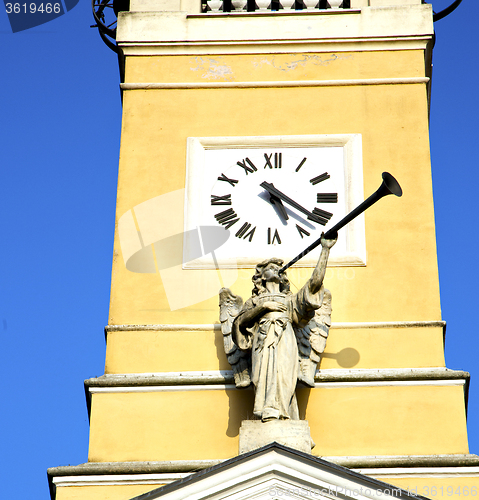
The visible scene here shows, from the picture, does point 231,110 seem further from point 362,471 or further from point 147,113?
point 362,471

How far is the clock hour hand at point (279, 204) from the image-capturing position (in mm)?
15953

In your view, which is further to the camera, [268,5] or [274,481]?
[268,5]

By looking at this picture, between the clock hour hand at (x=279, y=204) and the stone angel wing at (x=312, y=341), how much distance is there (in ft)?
4.86

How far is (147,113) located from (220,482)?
6.00 meters

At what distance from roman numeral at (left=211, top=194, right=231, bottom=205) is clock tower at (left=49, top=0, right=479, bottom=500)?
2cm

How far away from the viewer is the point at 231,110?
16844mm

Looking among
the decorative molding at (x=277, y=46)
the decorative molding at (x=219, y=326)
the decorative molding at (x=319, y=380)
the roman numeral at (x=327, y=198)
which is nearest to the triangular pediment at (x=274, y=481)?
the decorative molding at (x=319, y=380)

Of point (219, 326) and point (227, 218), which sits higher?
point (227, 218)

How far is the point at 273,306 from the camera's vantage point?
13.9 meters

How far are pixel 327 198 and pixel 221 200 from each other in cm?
125

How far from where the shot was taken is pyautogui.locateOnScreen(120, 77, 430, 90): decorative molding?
16.9 metres

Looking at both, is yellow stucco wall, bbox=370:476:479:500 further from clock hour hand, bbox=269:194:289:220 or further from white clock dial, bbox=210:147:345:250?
clock hour hand, bbox=269:194:289:220

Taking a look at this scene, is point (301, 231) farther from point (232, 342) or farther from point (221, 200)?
point (232, 342)

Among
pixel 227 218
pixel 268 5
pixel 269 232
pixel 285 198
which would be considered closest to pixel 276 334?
pixel 269 232
